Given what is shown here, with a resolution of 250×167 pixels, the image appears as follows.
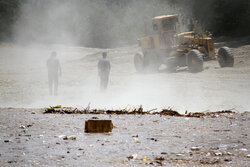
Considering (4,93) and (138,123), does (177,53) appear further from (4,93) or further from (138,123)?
(138,123)

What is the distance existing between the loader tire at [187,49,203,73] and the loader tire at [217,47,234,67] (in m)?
1.60

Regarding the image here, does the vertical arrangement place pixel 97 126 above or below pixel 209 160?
above

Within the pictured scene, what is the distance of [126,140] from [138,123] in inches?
57.7

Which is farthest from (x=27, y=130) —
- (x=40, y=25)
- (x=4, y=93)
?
(x=40, y=25)

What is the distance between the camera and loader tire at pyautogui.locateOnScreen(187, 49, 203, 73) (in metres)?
19.7

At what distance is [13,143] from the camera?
6004mm

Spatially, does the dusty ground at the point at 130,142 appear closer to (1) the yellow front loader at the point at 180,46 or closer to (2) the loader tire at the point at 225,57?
(1) the yellow front loader at the point at 180,46

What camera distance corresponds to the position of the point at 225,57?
69.2 ft

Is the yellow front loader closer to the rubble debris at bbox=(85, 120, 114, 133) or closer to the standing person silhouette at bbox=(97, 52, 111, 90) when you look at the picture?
the standing person silhouette at bbox=(97, 52, 111, 90)

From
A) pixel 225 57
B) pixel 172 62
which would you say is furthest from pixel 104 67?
pixel 225 57

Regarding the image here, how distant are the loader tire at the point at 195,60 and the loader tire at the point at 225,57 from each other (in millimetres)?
1600

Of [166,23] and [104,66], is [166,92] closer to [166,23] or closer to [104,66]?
[104,66]

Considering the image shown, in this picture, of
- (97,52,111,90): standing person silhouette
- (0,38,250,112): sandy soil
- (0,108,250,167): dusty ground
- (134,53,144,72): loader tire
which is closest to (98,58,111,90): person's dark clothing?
(97,52,111,90): standing person silhouette

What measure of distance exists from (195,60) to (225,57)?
2.01 m
